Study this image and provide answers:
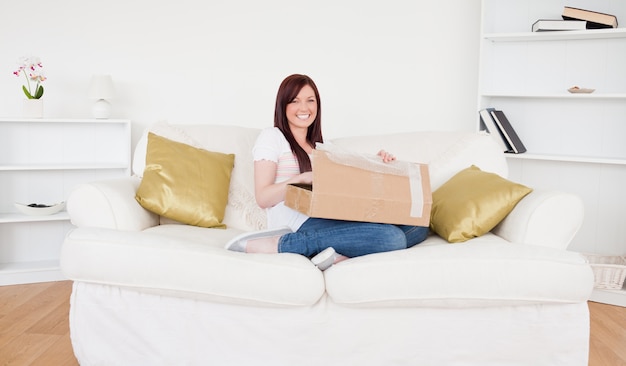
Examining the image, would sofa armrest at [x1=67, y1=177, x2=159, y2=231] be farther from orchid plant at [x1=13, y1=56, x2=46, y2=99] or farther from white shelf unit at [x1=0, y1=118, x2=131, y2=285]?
orchid plant at [x1=13, y1=56, x2=46, y2=99]

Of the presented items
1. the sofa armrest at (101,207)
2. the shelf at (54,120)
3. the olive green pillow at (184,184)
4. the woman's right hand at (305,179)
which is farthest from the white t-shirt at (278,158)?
the shelf at (54,120)

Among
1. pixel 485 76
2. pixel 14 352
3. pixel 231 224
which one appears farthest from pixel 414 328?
pixel 485 76

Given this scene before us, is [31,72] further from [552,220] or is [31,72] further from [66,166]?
[552,220]

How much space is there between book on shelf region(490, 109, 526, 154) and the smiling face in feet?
4.55

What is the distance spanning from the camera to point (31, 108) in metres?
3.51

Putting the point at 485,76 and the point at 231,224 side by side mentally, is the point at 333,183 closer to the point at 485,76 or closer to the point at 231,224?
the point at 231,224

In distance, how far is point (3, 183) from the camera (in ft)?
12.1

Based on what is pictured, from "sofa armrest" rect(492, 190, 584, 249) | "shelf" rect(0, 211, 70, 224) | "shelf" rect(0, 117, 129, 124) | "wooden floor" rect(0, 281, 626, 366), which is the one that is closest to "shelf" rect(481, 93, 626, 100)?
"wooden floor" rect(0, 281, 626, 366)

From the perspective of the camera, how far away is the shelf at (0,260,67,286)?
11.4ft

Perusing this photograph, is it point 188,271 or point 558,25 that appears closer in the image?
point 188,271

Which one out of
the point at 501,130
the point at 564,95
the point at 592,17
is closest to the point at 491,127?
the point at 501,130

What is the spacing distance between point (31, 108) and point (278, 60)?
1430 mm

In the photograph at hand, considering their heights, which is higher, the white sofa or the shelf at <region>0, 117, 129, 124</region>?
the shelf at <region>0, 117, 129, 124</region>

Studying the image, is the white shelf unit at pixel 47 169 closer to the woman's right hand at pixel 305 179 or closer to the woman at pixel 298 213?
the woman at pixel 298 213
